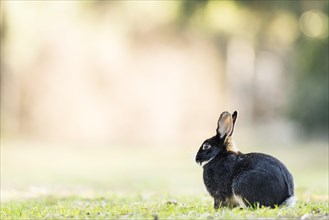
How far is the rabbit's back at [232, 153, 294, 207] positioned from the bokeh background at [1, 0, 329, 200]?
14279 millimetres

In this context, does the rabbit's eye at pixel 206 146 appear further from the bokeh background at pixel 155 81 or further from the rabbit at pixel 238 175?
the bokeh background at pixel 155 81

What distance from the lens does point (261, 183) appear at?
8625 millimetres

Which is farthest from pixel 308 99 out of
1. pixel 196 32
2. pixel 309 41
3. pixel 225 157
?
pixel 225 157

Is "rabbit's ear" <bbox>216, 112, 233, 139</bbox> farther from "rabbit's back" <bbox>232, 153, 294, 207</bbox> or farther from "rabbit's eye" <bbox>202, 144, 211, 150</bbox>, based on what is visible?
"rabbit's back" <bbox>232, 153, 294, 207</bbox>

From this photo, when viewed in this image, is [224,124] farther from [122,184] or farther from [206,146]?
[122,184]

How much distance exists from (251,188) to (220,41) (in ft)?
84.2

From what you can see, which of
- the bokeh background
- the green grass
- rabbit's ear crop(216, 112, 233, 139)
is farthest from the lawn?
rabbit's ear crop(216, 112, 233, 139)

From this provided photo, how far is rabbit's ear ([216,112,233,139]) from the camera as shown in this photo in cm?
890

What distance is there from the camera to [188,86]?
3378 centimetres

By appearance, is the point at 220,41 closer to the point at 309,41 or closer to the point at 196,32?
the point at 196,32

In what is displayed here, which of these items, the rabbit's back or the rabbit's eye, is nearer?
the rabbit's back

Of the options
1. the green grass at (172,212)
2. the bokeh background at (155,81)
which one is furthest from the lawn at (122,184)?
the bokeh background at (155,81)

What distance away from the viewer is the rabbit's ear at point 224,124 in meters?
8.90

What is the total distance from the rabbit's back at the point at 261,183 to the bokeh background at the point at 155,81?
14.3 m
